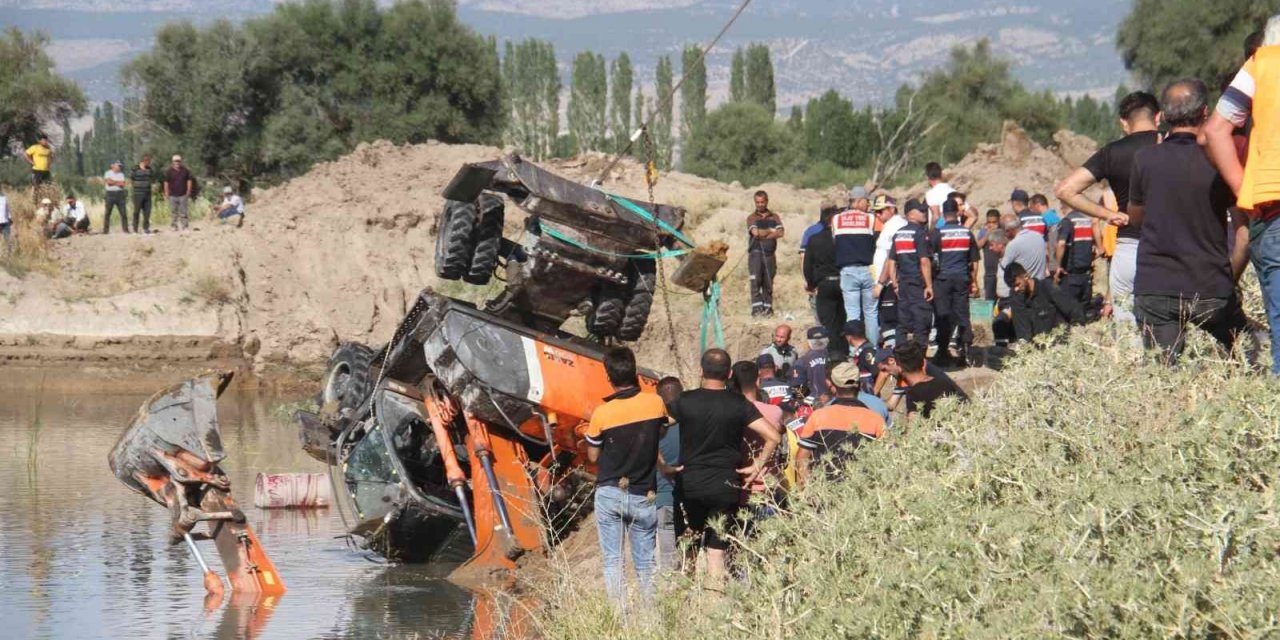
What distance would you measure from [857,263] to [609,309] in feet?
15.7

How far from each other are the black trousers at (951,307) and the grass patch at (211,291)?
16.8 m

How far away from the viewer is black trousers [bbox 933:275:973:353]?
17672 mm

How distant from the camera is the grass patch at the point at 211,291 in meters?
31.2

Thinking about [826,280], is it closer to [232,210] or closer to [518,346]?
[518,346]

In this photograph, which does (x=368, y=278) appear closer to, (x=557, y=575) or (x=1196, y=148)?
(x=557, y=575)

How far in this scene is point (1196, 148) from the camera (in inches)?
339

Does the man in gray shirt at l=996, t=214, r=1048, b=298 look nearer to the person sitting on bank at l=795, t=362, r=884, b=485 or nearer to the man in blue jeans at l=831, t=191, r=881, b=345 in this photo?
the man in blue jeans at l=831, t=191, r=881, b=345

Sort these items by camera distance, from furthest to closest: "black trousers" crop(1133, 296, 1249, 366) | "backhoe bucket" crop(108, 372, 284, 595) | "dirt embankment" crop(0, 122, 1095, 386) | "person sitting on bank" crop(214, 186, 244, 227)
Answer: "person sitting on bank" crop(214, 186, 244, 227) < "dirt embankment" crop(0, 122, 1095, 386) < "backhoe bucket" crop(108, 372, 284, 595) < "black trousers" crop(1133, 296, 1249, 366)

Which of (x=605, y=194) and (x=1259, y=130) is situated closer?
(x=1259, y=130)

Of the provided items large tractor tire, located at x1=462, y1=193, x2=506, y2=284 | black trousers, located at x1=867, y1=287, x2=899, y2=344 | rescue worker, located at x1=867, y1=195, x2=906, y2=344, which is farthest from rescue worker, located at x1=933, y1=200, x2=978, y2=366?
large tractor tire, located at x1=462, y1=193, x2=506, y2=284

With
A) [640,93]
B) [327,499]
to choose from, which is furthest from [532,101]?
[327,499]

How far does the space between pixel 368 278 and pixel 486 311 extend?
1946 cm

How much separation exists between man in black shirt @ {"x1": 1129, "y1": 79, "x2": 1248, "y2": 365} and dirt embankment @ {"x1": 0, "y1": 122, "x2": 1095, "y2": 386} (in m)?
16.6

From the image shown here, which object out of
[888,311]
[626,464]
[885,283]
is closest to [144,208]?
[888,311]
